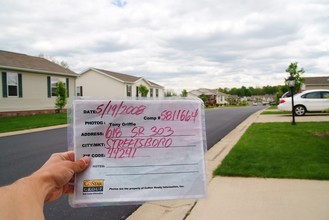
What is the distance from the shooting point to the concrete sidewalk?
12.0 feet

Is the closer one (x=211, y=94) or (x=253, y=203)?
(x=253, y=203)

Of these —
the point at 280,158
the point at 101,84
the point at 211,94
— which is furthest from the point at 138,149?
the point at 211,94

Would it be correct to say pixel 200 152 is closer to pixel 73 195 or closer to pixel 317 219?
pixel 73 195

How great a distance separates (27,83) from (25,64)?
1.51 meters

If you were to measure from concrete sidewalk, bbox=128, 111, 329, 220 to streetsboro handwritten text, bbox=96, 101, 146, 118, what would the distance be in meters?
2.30

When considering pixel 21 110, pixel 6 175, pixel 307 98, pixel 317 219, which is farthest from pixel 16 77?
pixel 317 219

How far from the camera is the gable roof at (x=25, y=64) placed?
68.2ft

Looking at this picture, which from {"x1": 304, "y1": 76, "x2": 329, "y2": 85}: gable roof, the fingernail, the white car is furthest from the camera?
{"x1": 304, "y1": 76, "x2": 329, "y2": 85}: gable roof

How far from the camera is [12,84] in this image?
21094 millimetres

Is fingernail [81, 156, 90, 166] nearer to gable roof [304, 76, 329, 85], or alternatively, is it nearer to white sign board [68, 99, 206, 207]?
white sign board [68, 99, 206, 207]

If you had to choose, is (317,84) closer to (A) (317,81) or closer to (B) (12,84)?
(A) (317,81)

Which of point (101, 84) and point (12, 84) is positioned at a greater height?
point (101, 84)

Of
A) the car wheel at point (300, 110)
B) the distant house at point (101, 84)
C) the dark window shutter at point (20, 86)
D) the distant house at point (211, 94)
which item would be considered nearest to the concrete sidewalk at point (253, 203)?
the car wheel at point (300, 110)

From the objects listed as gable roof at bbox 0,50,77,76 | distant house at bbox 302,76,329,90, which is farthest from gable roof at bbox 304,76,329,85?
gable roof at bbox 0,50,77,76
